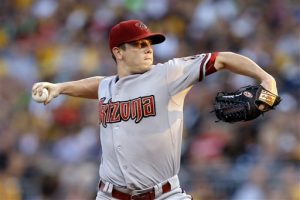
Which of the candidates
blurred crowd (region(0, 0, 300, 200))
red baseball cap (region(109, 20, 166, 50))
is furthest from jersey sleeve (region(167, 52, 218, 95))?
blurred crowd (region(0, 0, 300, 200))

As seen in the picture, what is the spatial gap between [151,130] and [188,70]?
49 cm

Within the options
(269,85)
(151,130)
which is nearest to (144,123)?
(151,130)

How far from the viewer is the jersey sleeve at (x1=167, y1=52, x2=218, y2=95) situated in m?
5.89

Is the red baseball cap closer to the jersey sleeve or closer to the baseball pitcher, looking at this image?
the baseball pitcher

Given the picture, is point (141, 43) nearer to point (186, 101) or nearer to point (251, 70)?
point (251, 70)

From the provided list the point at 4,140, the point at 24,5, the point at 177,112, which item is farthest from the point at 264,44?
the point at 177,112

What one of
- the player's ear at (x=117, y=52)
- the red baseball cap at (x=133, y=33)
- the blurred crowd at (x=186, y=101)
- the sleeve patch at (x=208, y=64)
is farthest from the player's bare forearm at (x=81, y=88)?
the blurred crowd at (x=186, y=101)

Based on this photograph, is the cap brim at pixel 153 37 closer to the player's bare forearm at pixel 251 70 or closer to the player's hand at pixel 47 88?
the player's bare forearm at pixel 251 70

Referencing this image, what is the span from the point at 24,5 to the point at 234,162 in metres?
5.82

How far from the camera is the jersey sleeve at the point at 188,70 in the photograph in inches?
232

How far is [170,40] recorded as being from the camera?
12492mm

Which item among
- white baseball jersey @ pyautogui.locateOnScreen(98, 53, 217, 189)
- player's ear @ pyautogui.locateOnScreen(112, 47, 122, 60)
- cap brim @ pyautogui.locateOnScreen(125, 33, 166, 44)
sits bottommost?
white baseball jersey @ pyautogui.locateOnScreen(98, 53, 217, 189)

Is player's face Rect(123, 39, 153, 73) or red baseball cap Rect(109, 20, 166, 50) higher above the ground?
red baseball cap Rect(109, 20, 166, 50)

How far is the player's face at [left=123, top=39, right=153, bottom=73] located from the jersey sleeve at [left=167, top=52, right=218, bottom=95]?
9.0 inches
